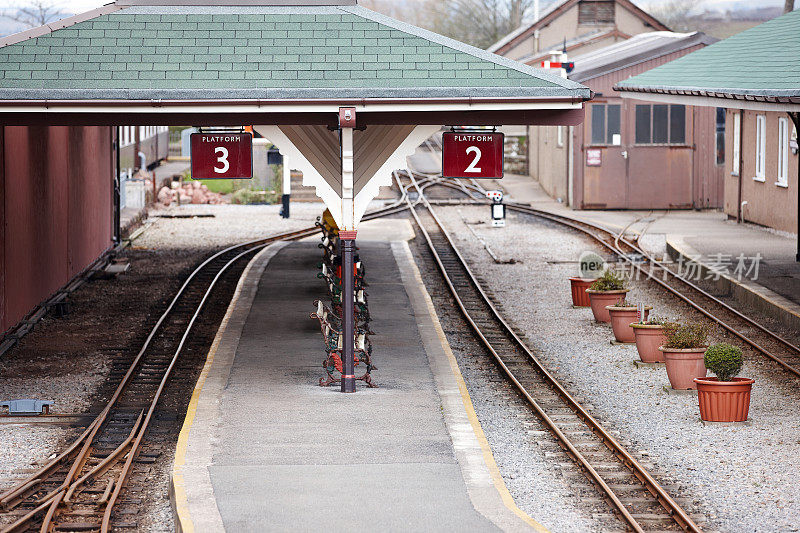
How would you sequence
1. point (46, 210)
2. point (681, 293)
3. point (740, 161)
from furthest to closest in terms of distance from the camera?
point (740, 161) → point (681, 293) → point (46, 210)

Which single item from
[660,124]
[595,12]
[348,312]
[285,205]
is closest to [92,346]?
[348,312]

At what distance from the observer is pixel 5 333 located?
16.8m

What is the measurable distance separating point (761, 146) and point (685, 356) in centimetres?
1616

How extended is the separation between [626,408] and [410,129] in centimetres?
400

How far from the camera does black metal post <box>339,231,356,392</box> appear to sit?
499 inches

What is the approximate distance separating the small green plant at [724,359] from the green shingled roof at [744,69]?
182 inches

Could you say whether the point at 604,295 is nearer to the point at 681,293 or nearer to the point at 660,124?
the point at 681,293

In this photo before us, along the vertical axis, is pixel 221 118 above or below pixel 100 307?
above

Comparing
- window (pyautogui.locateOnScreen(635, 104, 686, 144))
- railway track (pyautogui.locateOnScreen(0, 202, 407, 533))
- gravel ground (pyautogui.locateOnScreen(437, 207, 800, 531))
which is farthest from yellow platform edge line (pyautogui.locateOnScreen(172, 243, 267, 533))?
window (pyautogui.locateOnScreen(635, 104, 686, 144))

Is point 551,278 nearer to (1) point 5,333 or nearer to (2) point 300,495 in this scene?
(1) point 5,333

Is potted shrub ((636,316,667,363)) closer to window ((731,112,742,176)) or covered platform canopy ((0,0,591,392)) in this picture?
covered platform canopy ((0,0,591,392))

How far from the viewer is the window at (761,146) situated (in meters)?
28.1

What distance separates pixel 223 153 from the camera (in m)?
13.2

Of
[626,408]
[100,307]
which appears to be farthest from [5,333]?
[626,408]
